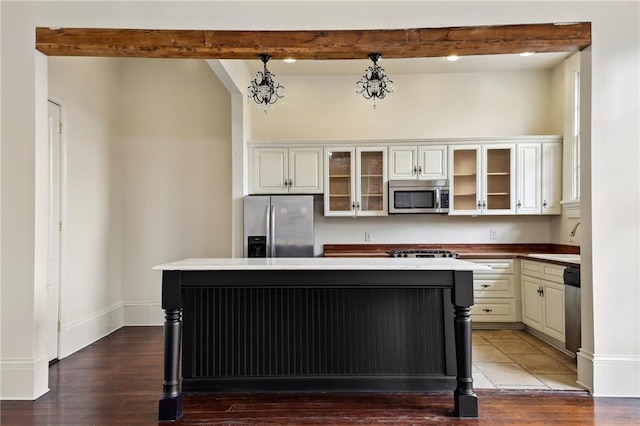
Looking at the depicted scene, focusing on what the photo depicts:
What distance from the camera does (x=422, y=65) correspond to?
5.18 meters

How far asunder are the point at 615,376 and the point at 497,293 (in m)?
1.90

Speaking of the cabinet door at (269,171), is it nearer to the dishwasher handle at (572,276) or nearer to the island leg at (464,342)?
the island leg at (464,342)

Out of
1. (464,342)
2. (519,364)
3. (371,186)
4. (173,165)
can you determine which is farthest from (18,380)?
(519,364)

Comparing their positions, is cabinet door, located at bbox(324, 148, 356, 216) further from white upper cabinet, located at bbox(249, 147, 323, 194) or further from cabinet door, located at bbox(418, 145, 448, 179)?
cabinet door, located at bbox(418, 145, 448, 179)

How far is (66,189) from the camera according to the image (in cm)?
413

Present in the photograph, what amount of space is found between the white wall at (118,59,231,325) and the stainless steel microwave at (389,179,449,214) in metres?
2.06

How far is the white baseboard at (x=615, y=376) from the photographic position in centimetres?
298

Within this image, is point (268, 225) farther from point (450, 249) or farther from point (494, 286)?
point (494, 286)

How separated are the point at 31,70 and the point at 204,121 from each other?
7.42 feet

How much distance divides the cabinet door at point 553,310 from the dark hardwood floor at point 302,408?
3.53 ft

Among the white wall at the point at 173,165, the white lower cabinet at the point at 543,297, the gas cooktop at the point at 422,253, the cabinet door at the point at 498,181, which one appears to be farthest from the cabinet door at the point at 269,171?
the white lower cabinet at the point at 543,297

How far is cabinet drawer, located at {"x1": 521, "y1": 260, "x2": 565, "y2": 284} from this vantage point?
398 cm

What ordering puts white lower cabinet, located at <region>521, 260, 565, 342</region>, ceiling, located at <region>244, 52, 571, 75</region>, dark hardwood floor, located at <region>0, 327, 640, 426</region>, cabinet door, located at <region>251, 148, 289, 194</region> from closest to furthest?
dark hardwood floor, located at <region>0, 327, 640, 426</region> → white lower cabinet, located at <region>521, 260, 565, 342</region> → ceiling, located at <region>244, 52, 571, 75</region> → cabinet door, located at <region>251, 148, 289, 194</region>

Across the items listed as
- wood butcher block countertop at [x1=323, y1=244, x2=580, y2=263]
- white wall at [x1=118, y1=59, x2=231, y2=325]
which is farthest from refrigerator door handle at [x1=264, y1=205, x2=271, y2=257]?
wood butcher block countertop at [x1=323, y1=244, x2=580, y2=263]
